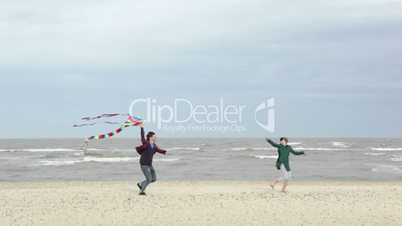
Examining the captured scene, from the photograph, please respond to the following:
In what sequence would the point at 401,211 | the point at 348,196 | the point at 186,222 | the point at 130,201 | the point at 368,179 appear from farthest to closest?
the point at 368,179 < the point at 348,196 < the point at 130,201 < the point at 401,211 < the point at 186,222

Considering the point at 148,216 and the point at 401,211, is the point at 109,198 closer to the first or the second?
the point at 148,216

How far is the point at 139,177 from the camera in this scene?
73.3ft

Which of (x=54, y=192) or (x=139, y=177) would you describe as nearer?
(x=54, y=192)

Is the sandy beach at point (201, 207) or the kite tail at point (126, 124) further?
the kite tail at point (126, 124)

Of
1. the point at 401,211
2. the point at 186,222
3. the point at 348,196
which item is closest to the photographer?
the point at 186,222

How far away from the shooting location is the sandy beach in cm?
934

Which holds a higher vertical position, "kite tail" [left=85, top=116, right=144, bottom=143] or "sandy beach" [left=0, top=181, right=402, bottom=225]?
"kite tail" [left=85, top=116, right=144, bottom=143]

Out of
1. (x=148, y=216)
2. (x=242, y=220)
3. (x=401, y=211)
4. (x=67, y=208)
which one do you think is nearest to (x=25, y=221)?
(x=67, y=208)

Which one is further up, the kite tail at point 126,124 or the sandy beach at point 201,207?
the kite tail at point 126,124

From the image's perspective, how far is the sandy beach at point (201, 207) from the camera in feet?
30.6

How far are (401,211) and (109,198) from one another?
6538 millimetres

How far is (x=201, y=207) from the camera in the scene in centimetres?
1065

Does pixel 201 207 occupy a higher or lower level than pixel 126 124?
lower

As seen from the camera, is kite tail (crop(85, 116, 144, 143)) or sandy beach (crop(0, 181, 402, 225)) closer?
sandy beach (crop(0, 181, 402, 225))
